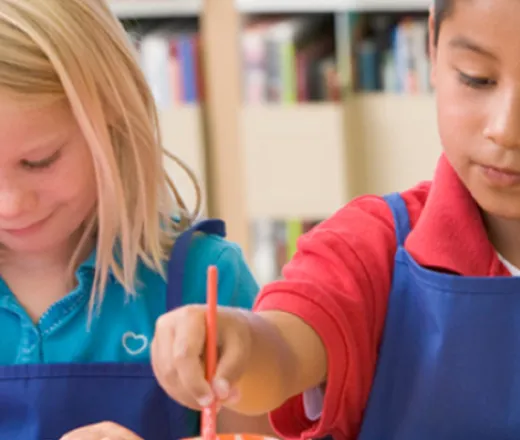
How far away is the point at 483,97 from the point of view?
696 mm

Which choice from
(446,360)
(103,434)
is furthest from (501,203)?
(103,434)

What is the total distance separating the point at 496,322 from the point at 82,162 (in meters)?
0.38

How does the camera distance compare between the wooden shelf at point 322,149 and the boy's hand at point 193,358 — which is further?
the wooden shelf at point 322,149

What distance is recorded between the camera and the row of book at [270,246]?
8.16ft

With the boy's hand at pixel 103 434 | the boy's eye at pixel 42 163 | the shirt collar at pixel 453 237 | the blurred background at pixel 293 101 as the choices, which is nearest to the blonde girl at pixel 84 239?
the boy's eye at pixel 42 163

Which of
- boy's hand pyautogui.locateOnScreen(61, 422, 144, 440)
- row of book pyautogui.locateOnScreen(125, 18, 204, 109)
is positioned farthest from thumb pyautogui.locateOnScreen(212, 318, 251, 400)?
row of book pyautogui.locateOnScreen(125, 18, 204, 109)

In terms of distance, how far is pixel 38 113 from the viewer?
0.82m

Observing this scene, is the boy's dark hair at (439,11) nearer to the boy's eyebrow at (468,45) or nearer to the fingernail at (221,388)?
the boy's eyebrow at (468,45)

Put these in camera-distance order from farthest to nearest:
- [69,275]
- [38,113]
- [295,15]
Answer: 1. [295,15]
2. [69,275]
3. [38,113]

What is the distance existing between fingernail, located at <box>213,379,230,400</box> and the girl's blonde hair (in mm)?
321

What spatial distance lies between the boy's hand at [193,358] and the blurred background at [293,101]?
5.48 ft

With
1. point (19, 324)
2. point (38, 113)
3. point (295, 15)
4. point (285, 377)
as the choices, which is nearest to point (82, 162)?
point (38, 113)

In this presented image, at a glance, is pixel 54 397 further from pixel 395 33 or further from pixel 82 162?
pixel 395 33

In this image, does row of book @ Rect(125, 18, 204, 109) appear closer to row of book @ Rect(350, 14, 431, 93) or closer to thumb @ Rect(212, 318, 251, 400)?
row of book @ Rect(350, 14, 431, 93)
